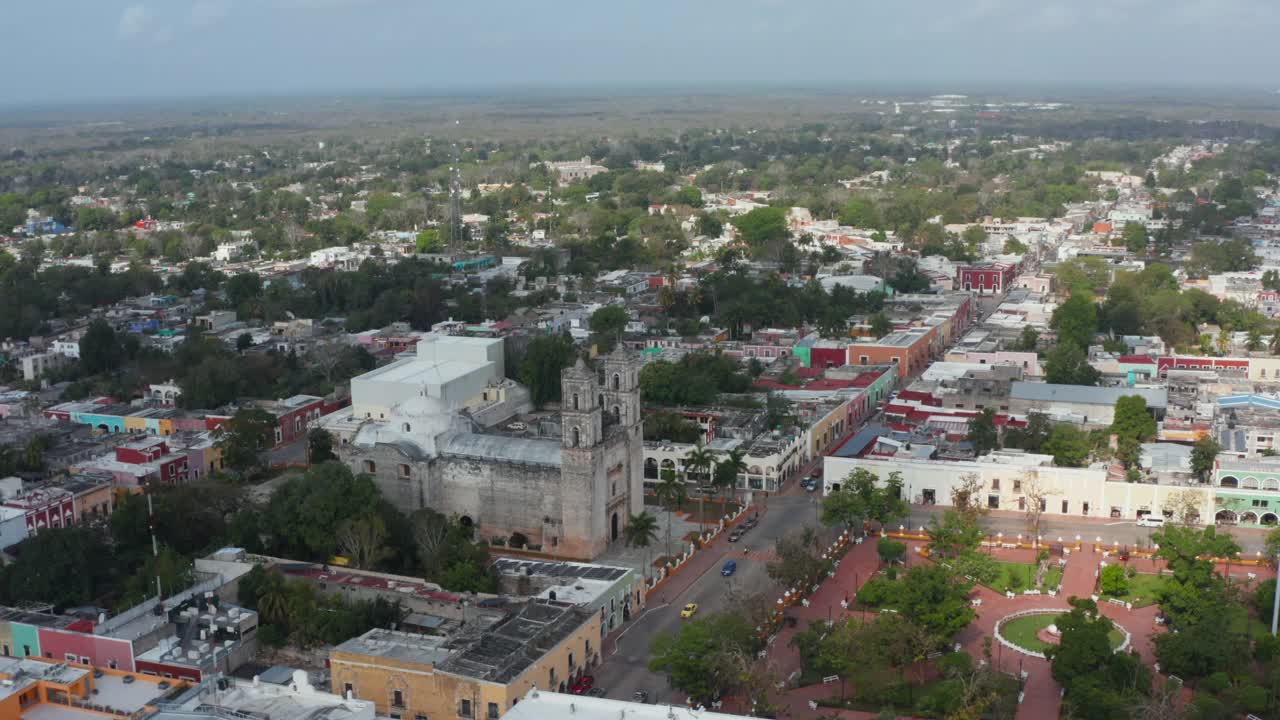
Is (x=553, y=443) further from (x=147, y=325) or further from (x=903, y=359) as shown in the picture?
(x=147, y=325)

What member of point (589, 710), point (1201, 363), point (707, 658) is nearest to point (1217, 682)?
point (707, 658)

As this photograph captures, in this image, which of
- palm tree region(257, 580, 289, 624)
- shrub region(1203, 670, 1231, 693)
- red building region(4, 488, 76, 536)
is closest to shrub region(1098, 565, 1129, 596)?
shrub region(1203, 670, 1231, 693)

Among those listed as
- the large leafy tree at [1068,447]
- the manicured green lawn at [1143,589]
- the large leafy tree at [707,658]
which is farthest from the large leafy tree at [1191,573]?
the large leafy tree at [707,658]

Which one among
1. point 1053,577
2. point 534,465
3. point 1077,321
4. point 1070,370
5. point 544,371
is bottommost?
point 1053,577

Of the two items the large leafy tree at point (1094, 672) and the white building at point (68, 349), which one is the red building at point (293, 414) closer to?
the white building at point (68, 349)

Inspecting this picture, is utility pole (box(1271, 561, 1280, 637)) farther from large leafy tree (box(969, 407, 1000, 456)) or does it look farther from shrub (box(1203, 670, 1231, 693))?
large leafy tree (box(969, 407, 1000, 456))

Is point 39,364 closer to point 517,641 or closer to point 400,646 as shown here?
point 400,646

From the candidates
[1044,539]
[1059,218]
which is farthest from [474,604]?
[1059,218]
